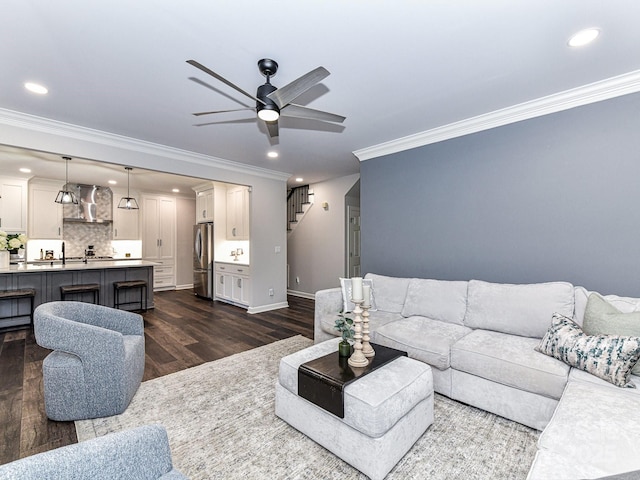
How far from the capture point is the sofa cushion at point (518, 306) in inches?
97.7

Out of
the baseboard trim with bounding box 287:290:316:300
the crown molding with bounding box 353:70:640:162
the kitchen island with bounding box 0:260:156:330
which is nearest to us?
the crown molding with bounding box 353:70:640:162

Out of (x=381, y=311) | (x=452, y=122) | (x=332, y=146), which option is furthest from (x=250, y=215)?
(x=452, y=122)

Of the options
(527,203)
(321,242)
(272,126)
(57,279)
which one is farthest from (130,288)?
(527,203)

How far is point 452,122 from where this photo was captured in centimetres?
345

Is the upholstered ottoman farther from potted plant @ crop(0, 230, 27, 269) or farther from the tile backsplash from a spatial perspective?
the tile backsplash

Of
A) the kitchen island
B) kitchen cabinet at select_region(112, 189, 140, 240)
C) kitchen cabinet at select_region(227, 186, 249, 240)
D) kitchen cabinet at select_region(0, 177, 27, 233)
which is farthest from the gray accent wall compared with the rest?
kitchen cabinet at select_region(0, 177, 27, 233)

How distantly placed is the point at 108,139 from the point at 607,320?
17.2 ft

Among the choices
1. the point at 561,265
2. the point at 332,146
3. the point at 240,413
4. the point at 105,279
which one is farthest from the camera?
the point at 105,279

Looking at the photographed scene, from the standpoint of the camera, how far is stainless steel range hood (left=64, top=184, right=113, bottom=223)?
6672 mm

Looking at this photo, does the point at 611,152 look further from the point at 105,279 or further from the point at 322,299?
the point at 105,279

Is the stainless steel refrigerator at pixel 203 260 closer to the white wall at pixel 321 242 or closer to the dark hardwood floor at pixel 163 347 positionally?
the dark hardwood floor at pixel 163 347

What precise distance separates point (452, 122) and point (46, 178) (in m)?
7.88

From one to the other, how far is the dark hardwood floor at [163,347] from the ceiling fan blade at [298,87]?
2.68 meters

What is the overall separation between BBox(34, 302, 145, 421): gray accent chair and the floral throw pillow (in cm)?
311
